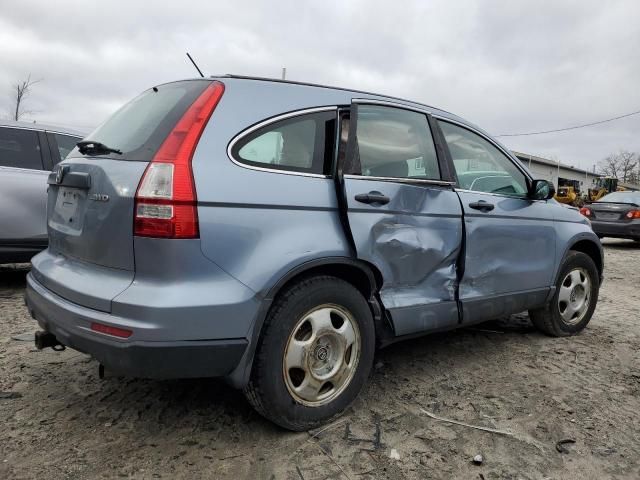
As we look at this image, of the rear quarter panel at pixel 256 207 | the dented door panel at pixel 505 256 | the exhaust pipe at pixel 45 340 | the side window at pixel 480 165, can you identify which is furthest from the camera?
the side window at pixel 480 165

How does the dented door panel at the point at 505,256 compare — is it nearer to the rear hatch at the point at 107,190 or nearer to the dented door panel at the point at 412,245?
the dented door panel at the point at 412,245

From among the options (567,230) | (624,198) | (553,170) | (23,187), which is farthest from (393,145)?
(553,170)

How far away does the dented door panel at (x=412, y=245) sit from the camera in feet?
8.71

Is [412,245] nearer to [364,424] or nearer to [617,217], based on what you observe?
[364,424]

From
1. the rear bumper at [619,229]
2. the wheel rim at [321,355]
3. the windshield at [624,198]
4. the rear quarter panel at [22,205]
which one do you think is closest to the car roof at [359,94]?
the wheel rim at [321,355]

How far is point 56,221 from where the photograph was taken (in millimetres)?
2646

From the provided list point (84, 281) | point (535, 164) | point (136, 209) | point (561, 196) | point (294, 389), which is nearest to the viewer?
point (136, 209)

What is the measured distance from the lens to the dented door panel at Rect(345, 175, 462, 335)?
8.71 feet

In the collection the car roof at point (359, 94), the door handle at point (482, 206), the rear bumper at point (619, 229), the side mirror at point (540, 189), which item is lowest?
the rear bumper at point (619, 229)

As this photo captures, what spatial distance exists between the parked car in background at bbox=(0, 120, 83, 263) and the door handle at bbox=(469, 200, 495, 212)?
12.8ft

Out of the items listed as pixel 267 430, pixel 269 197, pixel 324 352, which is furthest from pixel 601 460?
pixel 269 197

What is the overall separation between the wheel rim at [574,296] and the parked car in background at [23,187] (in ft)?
15.4

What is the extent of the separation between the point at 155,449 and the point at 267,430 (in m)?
0.53

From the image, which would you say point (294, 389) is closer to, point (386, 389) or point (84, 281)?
point (386, 389)
